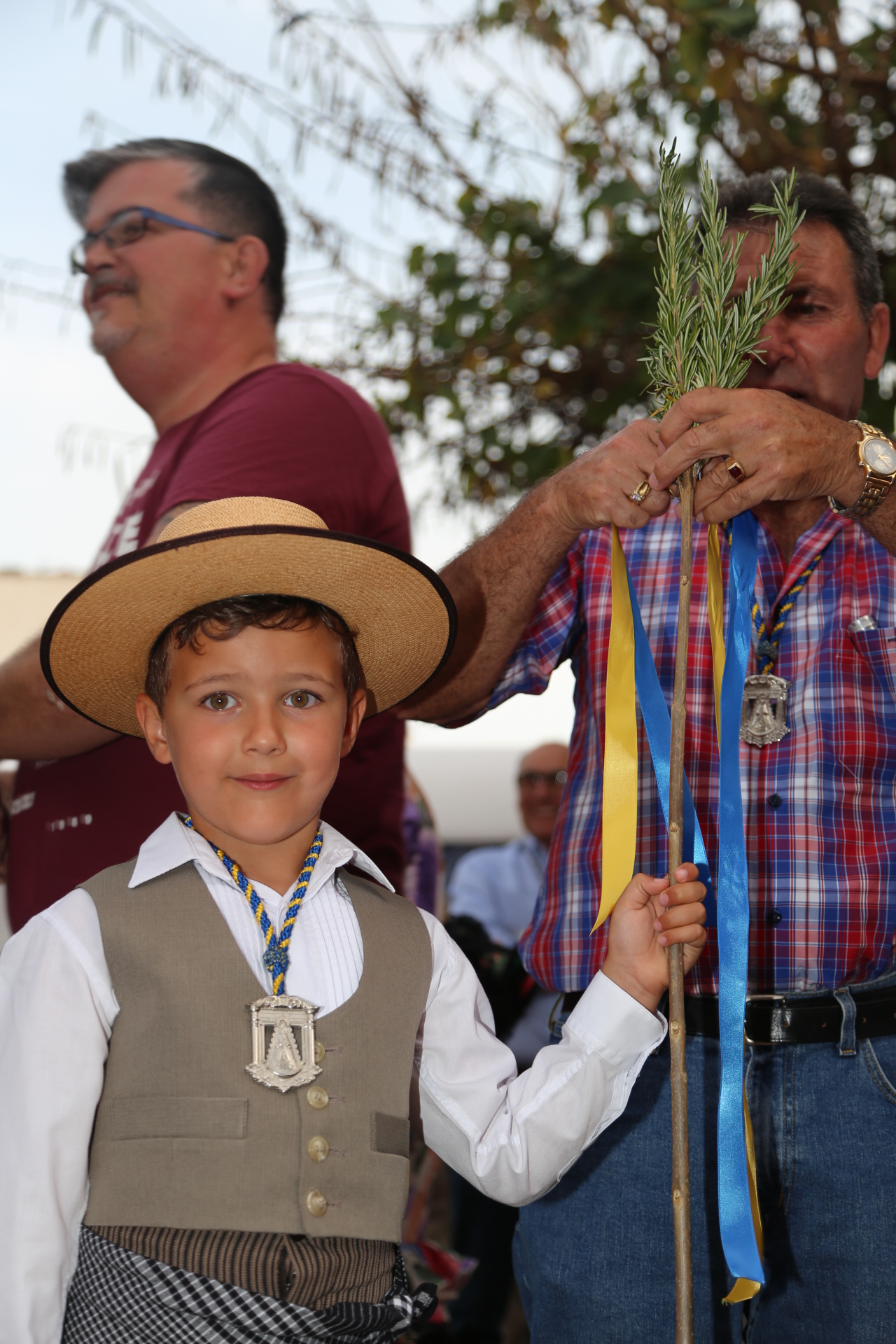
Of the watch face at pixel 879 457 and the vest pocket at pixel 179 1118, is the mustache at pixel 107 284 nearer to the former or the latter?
the watch face at pixel 879 457

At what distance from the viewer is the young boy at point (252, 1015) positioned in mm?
1682

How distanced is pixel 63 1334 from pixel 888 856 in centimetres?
145

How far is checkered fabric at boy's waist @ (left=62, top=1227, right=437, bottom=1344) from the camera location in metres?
1.66

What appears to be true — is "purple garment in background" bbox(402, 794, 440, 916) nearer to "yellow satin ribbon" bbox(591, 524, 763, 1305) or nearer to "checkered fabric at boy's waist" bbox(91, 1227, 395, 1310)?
"yellow satin ribbon" bbox(591, 524, 763, 1305)

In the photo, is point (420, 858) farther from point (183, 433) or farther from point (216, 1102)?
point (216, 1102)

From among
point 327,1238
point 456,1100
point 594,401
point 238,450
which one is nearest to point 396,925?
point 456,1100

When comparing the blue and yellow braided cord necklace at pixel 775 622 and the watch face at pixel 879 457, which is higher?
the watch face at pixel 879 457

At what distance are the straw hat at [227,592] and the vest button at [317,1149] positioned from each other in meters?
0.79

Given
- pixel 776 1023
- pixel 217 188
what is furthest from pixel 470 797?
pixel 776 1023

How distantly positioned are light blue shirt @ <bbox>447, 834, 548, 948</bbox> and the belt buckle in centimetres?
406

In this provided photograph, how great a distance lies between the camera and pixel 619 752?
212cm

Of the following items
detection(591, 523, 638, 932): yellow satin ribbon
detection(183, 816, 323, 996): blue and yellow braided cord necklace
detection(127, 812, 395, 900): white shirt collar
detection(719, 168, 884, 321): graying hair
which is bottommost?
detection(183, 816, 323, 996): blue and yellow braided cord necklace

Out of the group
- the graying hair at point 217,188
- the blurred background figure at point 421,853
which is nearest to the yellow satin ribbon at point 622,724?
the graying hair at point 217,188

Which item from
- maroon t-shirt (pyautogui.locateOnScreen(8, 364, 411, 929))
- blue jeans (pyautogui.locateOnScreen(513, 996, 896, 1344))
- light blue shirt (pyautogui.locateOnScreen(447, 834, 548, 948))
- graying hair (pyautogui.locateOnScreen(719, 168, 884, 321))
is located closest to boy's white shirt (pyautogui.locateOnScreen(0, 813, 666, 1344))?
blue jeans (pyautogui.locateOnScreen(513, 996, 896, 1344))
